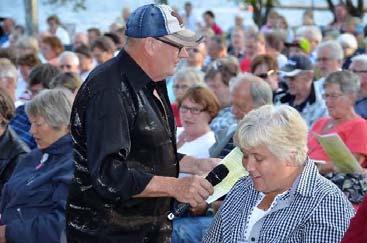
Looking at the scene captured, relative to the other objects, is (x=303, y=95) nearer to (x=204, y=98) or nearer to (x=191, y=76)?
(x=191, y=76)

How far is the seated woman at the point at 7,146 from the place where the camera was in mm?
6043

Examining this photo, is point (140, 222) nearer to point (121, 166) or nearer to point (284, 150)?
point (121, 166)

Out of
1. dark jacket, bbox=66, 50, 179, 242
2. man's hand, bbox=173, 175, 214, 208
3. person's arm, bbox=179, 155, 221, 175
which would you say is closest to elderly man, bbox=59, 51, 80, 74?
person's arm, bbox=179, 155, 221, 175

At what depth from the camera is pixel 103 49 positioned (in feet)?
37.6

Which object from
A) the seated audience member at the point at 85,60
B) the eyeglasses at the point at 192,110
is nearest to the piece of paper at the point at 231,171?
the eyeglasses at the point at 192,110

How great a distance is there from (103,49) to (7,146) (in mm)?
5460

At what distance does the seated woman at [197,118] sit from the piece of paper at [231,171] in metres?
2.36

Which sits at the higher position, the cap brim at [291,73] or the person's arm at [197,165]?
the person's arm at [197,165]

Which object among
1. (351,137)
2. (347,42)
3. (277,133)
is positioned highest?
(277,133)

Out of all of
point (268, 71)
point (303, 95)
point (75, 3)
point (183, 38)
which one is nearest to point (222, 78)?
point (268, 71)

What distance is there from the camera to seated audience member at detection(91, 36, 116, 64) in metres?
11.4

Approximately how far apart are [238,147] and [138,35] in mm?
747

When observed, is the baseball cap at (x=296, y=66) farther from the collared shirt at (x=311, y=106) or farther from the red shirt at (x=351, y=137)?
the red shirt at (x=351, y=137)

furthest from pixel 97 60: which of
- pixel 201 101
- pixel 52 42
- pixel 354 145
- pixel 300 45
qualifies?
pixel 354 145
